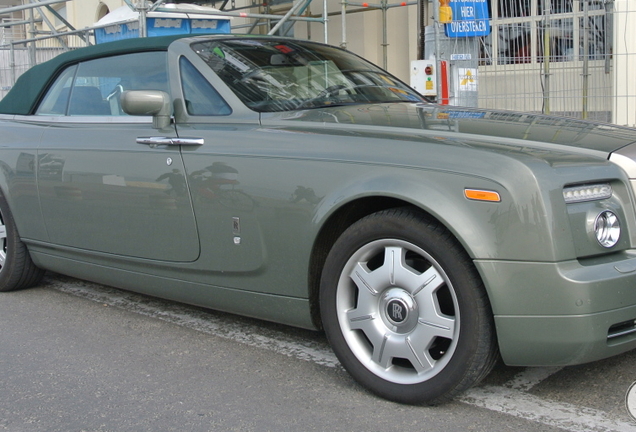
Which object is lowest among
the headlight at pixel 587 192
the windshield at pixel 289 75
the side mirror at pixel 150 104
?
the headlight at pixel 587 192

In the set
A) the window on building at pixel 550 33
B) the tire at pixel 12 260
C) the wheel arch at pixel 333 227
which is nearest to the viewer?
the wheel arch at pixel 333 227

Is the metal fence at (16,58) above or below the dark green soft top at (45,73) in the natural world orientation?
above

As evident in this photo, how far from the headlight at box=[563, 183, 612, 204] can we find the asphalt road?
798 mm

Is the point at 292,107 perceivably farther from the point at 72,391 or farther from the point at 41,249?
the point at 41,249

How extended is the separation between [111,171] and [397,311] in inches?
71.7

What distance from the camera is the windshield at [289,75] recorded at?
12.8ft

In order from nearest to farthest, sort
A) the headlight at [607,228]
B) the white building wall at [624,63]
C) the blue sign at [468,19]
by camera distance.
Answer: the headlight at [607,228] → the white building wall at [624,63] → the blue sign at [468,19]

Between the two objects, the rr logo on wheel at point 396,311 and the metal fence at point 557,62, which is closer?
the rr logo on wheel at point 396,311

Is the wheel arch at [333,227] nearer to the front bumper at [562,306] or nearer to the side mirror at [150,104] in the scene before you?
the front bumper at [562,306]

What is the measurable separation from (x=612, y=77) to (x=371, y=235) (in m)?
5.53

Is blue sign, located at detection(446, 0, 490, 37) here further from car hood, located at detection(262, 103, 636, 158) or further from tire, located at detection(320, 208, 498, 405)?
tire, located at detection(320, 208, 498, 405)

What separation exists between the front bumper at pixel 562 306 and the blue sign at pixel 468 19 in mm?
5304

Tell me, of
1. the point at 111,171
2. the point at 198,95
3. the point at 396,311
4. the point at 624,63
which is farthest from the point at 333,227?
the point at 624,63

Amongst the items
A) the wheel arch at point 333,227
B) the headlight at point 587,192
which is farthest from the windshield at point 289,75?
the headlight at point 587,192
